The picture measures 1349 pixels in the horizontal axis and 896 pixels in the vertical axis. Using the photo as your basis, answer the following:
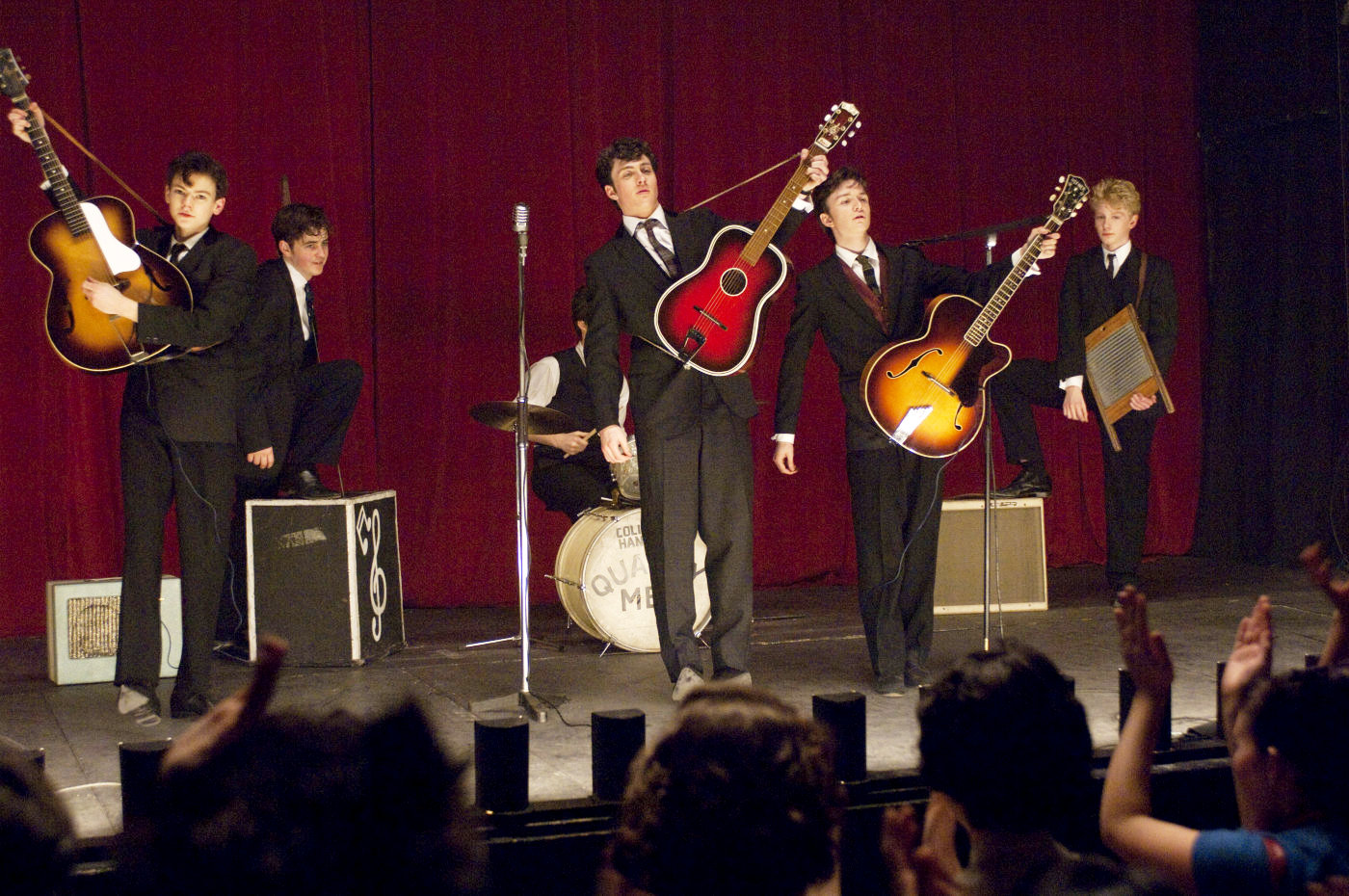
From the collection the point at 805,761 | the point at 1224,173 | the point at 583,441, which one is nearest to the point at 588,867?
the point at 805,761

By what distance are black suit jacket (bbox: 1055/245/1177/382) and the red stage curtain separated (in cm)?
140

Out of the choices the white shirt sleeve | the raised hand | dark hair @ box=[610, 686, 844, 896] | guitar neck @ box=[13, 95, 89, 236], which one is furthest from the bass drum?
dark hair @ box=[610, 686, 844, 896]

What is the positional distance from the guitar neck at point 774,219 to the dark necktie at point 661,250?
227 millimetres

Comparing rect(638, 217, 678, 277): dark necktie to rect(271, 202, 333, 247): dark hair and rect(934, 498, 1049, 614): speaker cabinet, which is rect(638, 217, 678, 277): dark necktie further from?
rect(934, 498, 1049, 614): speaker cabinet

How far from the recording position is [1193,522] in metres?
7.32

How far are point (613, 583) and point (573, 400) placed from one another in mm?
874

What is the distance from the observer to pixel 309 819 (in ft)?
3.70

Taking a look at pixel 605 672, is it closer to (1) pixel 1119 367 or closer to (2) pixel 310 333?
(2) pixel 310 333

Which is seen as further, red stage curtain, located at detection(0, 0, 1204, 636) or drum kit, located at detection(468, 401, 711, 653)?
red stage curtain, located at detection(0, 0, 1204, 636)

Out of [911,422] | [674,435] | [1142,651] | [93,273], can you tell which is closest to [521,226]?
[674,435]

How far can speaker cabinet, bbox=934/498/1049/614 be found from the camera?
5.50m

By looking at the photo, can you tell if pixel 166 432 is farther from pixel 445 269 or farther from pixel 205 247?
pixel 445 269

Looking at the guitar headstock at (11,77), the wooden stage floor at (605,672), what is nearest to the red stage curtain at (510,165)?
the wooden stage floor at (605,672)

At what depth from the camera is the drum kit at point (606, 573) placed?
478 cm
